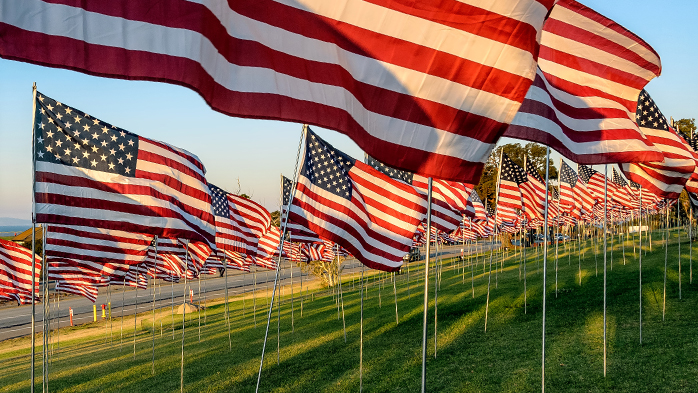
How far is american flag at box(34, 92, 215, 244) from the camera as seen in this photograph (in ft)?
35.1

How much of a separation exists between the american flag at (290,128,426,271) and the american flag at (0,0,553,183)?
6.55 metres

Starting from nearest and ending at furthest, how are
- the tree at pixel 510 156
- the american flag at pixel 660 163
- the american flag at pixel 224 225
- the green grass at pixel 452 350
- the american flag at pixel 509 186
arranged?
the american flag at pixel 660 163
the green grass at pixel 452 350
the american flag at pixel 224 225
the american flag at pixel 509 186
the tree at pixel 510 156

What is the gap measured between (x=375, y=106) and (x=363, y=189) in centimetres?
733

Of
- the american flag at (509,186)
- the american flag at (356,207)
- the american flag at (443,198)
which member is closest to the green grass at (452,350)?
the american flag at (356,207)

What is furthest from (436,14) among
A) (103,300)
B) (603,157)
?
(103,300)

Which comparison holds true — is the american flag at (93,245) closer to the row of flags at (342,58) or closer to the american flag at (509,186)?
the row of flags at (342,58)

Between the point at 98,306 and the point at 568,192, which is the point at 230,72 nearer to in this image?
the point at 568,192

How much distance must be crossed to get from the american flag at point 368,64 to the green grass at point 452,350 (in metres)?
8.44

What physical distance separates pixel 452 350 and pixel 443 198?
489 cm

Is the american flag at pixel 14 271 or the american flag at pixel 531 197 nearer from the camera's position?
the american flag at pixel 14 271

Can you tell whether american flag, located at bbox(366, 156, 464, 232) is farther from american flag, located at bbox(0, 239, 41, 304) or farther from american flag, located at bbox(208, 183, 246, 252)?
american flag, located at bbox(0, 239, 41, 304)

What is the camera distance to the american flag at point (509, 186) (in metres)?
23.2

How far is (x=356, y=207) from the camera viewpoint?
11609mm

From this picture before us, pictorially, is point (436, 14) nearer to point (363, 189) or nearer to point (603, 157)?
point (603, 157)
